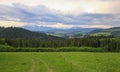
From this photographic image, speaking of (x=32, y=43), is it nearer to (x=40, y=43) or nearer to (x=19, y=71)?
(x=40, y=43)

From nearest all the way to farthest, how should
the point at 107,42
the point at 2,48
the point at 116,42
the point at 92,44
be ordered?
the point at 2,48 → the point at 116,42 → the point at 107,42 → the point at 92,44

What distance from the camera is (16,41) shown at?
634 ft

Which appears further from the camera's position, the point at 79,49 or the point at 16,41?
the point at 16,41

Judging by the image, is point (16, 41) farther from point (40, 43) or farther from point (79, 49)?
point (79, 49)

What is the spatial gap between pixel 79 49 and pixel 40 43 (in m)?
52.6

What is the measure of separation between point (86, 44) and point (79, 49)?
1732 inches

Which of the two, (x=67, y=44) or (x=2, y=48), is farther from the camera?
(x=67, y=44)

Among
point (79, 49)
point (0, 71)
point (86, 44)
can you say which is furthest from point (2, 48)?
point (0, 71)

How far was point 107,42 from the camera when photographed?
176 meters

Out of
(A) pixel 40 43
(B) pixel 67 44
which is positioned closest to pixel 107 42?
(B) pixel 67 44

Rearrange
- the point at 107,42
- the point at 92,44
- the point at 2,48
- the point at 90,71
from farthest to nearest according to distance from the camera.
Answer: the point at 92,44, the point at 107,42, the point at 2,48, the point at 90,71

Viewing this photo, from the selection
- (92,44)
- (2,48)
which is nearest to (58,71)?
(2,48)

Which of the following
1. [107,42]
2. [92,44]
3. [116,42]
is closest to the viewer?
[116,42]

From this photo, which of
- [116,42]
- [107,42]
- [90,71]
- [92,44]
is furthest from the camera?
[92,44]
